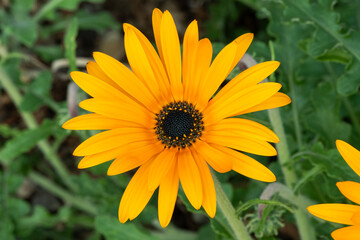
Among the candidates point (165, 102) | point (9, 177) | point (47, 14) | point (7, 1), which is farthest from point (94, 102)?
point (7, 1)

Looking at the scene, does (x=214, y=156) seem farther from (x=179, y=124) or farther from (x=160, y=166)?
(x=179, y=124)

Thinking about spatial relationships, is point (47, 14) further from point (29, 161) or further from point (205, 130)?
point (205, 130)

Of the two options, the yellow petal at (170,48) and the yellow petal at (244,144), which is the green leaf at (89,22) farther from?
the yellow petal at (244,144)

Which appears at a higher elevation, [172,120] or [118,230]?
[172,120]

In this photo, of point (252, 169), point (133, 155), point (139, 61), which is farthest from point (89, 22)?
point (252, 169)

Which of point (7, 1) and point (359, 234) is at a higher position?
point (7, 1)

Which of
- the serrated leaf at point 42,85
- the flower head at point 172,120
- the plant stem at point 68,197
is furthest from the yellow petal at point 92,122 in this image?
the plant stem at point 68,197

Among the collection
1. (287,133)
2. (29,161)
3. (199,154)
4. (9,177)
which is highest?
(29,161)
